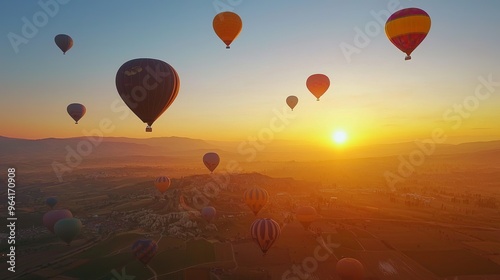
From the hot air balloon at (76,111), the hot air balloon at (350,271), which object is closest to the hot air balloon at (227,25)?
the hot air balloon at (350,271)

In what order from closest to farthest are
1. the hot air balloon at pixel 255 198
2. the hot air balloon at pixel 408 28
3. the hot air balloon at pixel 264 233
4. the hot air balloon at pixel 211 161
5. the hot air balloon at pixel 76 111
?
the hot air balloon at pixel 408 28 < the hot air balloon at pixel 264 233 < the hot air balloon at pixel 255 198 < the hot air balloon at pixel 211 161 < the hot air balloon at pixel 76 111

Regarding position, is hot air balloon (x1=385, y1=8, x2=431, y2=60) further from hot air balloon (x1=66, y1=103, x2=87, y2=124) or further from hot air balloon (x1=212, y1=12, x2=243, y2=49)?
hot air balloon (x1=66, y1=103, x2=87, y2=124)

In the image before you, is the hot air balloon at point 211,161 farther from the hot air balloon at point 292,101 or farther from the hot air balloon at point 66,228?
the hot air balloon at point 66,228

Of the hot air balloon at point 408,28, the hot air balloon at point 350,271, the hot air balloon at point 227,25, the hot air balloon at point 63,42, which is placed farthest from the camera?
the hot air balloon at point 63,42

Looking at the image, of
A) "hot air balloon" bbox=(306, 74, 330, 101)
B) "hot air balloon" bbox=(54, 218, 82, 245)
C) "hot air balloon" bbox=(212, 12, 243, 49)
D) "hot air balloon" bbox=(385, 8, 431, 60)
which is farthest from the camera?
"hot air balloon" bbox=(306, 74, 330, 101)

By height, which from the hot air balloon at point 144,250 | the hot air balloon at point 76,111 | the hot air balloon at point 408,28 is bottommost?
the hot air balloon at point 144,250

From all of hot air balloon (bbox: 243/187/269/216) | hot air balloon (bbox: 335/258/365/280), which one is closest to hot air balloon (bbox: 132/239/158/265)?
hot air balloon (bbox: 243/187/269/216)
